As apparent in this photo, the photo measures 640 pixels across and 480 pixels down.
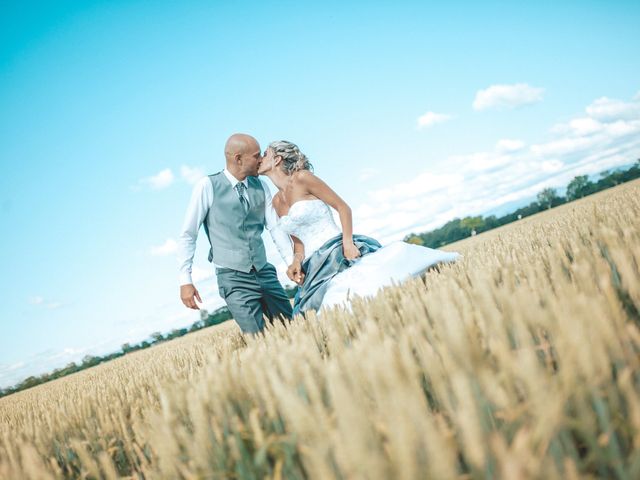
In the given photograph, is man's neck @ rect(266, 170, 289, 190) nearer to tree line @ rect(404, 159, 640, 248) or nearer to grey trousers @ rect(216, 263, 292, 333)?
grey trousers @ rect(216, 263, 292, 333)

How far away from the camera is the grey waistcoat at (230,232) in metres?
4.77

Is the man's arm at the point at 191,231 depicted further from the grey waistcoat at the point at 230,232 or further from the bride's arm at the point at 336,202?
the bride's arm at the point at 336,202

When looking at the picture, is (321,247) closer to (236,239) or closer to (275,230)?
(275,230)

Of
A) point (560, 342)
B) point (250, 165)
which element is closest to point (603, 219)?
point (560, 342)

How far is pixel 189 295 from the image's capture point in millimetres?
4848

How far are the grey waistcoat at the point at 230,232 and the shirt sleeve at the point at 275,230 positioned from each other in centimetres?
48

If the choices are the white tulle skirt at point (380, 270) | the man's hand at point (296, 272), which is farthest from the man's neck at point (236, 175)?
the white tulle skirt at point (380, 270)

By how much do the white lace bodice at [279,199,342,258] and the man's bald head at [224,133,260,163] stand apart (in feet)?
3.09

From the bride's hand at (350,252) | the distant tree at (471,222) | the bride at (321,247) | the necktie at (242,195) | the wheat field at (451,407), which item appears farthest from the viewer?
the distant tree at (471,222)

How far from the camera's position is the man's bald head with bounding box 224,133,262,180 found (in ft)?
16.5

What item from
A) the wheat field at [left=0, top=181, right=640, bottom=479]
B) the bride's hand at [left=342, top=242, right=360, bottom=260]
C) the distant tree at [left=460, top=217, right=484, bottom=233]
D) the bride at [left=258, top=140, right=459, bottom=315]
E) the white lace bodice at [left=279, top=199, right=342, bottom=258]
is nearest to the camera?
the wheat field at [left=0, top=181, right=640, bottom=479]

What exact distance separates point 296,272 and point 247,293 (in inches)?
32.1

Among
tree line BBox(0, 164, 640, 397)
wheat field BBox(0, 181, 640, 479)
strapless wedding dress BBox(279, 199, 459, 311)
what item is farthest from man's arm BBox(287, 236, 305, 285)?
tree line BBox(0, 164, 640, 397)

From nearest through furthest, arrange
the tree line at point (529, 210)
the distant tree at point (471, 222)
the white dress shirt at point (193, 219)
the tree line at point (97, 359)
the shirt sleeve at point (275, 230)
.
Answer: the white dress shirt at point (193, 219) → the shirt sleeve at point (275, 230) → the tree line at point (97, 359) → the tree line at point (529, 210) → the distant tree at point (471, 222)
